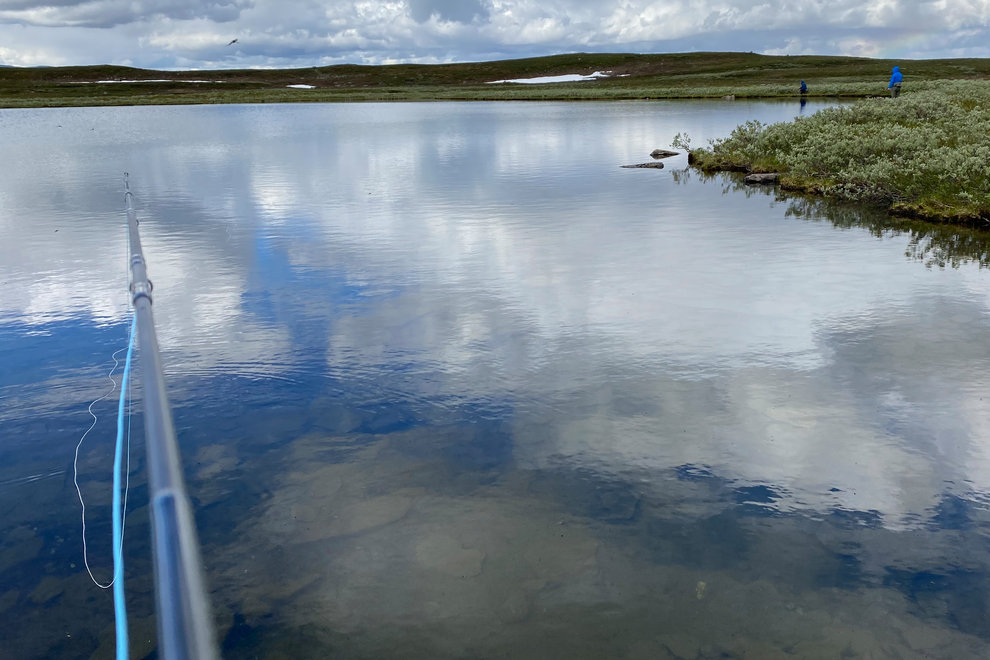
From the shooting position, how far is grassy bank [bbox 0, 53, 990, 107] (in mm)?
105438

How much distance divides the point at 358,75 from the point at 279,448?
17419cm

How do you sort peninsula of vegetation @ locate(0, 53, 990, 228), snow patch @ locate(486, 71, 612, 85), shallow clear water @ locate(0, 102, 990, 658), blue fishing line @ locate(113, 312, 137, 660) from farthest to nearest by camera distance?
1. snow patch @ locate(486, 71, 612, 85)
2. peninsula of vegetation @ locate(0, 53, 990, 228)
3. shallow clear water @ locate(0, 102, 990, 658)
4. blue fishing line @ locate(113, 312, 137, 660)

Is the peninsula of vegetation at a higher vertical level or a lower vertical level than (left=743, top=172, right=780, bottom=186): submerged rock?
higher

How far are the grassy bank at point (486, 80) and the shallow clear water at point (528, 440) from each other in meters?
77.9

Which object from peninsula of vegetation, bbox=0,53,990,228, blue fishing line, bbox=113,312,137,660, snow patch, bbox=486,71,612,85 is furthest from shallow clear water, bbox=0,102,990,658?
snow patch, bbox=486,71,612,85

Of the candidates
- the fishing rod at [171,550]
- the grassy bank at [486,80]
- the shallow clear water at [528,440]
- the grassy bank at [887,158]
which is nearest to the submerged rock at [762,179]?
the grassy bank at [887,158]

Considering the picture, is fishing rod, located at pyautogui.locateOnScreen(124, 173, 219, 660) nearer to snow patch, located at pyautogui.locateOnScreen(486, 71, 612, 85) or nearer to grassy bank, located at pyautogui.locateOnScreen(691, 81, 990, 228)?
grassy bank, located at pyautogui.locateOnScreen(691, 81, 990, 228)

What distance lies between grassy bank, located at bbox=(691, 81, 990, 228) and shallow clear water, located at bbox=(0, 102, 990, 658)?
2334mm

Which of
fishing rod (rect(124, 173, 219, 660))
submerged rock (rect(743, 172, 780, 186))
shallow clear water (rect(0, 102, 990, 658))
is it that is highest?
fishing rod (rect(124, 173, 219, 660))

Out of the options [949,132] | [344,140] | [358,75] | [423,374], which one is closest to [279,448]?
[423,374]

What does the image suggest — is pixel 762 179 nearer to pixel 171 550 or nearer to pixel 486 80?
pixel 171 550

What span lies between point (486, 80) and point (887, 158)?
14984 centimetres

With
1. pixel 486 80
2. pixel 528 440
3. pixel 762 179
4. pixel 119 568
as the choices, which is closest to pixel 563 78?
pixel 486 80

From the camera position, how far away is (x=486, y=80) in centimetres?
16275
